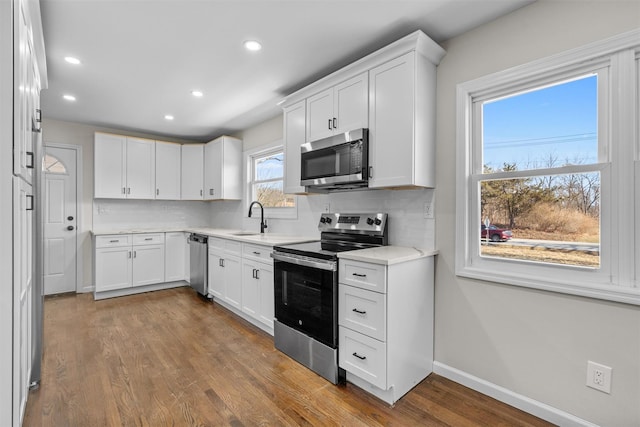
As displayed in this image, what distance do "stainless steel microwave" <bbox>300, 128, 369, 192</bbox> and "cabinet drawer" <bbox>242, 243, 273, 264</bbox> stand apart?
0.71m

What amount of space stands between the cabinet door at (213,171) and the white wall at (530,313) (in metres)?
3.34

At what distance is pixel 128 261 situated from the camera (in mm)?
4379

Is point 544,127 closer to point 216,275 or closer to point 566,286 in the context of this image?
point 566,286

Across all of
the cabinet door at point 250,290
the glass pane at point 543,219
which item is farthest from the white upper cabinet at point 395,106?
the cabinet door at point 250,290

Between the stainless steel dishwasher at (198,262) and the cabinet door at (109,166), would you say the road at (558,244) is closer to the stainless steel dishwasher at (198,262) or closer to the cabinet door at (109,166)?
the stainless steel dishwasher at (198,262)

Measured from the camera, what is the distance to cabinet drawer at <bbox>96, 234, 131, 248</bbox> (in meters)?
4.20

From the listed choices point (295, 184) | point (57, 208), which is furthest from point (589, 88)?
point (57, 208)

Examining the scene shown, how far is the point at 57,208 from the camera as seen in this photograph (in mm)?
4406

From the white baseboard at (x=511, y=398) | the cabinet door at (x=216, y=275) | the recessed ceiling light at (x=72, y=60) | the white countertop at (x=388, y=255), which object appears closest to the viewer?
the white baseboard at (x=511, y=398)

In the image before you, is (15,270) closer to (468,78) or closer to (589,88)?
(468,78)

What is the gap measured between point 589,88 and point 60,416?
3559mm

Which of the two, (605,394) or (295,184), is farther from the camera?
(295,184)

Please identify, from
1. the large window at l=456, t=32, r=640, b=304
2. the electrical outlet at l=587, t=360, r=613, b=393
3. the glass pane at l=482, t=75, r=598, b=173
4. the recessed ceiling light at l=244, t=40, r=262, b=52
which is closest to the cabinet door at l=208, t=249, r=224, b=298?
the recessed ceiling light at l=244, t=40, r=262, b=52

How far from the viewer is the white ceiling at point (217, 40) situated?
1971 mm
